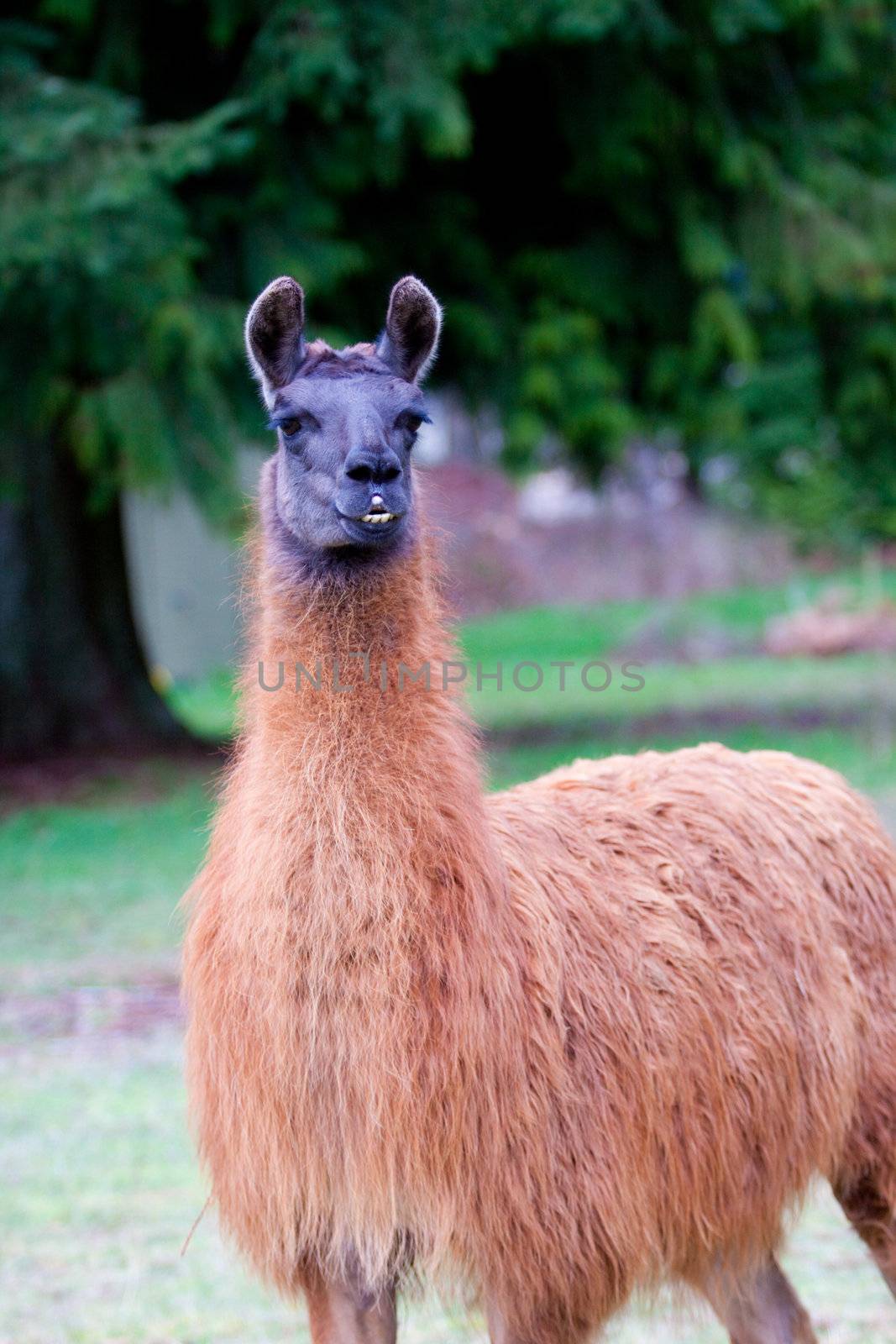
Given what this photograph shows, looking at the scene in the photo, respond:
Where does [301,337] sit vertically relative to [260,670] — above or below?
above

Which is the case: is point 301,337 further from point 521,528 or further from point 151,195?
point 521,528

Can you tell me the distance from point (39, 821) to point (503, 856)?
8.28 metres

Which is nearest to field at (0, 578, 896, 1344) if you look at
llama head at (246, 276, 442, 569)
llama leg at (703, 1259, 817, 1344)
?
llama leg at (703, 1259, 817, 1344)

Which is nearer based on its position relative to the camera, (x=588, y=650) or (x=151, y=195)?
(x=151, y=195)

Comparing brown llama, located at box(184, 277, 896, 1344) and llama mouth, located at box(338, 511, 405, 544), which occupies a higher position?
llama mouth, located at box(338, 511, 405, 544)

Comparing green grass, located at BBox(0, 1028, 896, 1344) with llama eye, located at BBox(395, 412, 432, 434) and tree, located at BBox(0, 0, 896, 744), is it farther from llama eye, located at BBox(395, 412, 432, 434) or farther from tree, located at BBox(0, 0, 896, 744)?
tree, located at BBox(0, 0, 896, 744)

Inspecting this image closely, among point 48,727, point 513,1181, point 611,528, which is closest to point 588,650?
point 611,528

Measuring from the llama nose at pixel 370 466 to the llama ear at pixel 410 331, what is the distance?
1.18 ft

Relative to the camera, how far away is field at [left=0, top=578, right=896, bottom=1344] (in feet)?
13.6

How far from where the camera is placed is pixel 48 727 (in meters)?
12.7

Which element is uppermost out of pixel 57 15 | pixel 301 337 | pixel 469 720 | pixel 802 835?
pixel 57 15

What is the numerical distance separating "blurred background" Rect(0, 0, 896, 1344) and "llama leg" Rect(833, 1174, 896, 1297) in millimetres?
2429

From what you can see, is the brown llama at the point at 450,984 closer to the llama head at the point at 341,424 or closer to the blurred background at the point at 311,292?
the llama head at the point at 341,424

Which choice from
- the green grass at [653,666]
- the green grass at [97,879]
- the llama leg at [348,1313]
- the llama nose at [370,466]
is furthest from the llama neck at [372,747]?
the green grass at [653,666]
